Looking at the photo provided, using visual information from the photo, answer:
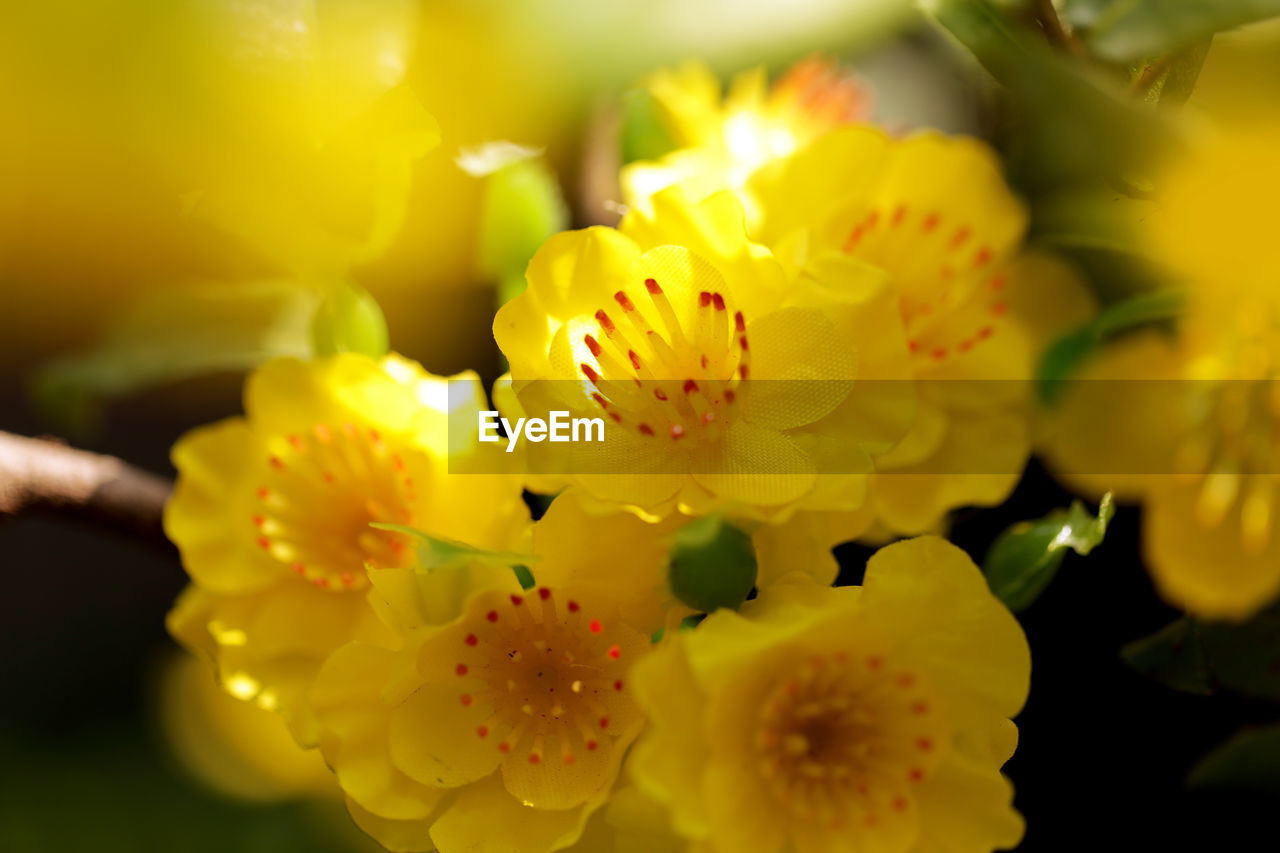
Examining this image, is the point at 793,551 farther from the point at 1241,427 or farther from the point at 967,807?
the point at 1241,427

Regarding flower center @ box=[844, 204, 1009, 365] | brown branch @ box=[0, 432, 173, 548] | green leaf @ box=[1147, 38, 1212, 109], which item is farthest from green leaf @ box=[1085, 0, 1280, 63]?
brown branch @ box=[0, 432, 173, 548]

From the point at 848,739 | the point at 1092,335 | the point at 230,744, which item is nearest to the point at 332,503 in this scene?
the point at 848,739

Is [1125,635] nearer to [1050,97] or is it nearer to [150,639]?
[1050,97]

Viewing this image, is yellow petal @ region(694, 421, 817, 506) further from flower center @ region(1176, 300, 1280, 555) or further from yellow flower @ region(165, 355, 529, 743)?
flower center @ region(1176, 300, 1280, 555)

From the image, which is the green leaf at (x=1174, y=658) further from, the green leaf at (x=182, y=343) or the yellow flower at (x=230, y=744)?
the yellow flower at (x=230, y=744)

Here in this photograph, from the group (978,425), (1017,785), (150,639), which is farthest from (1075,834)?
(150,639)

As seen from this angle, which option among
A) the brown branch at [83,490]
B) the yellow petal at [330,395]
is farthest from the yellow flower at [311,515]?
the brown branch at [83,490]
